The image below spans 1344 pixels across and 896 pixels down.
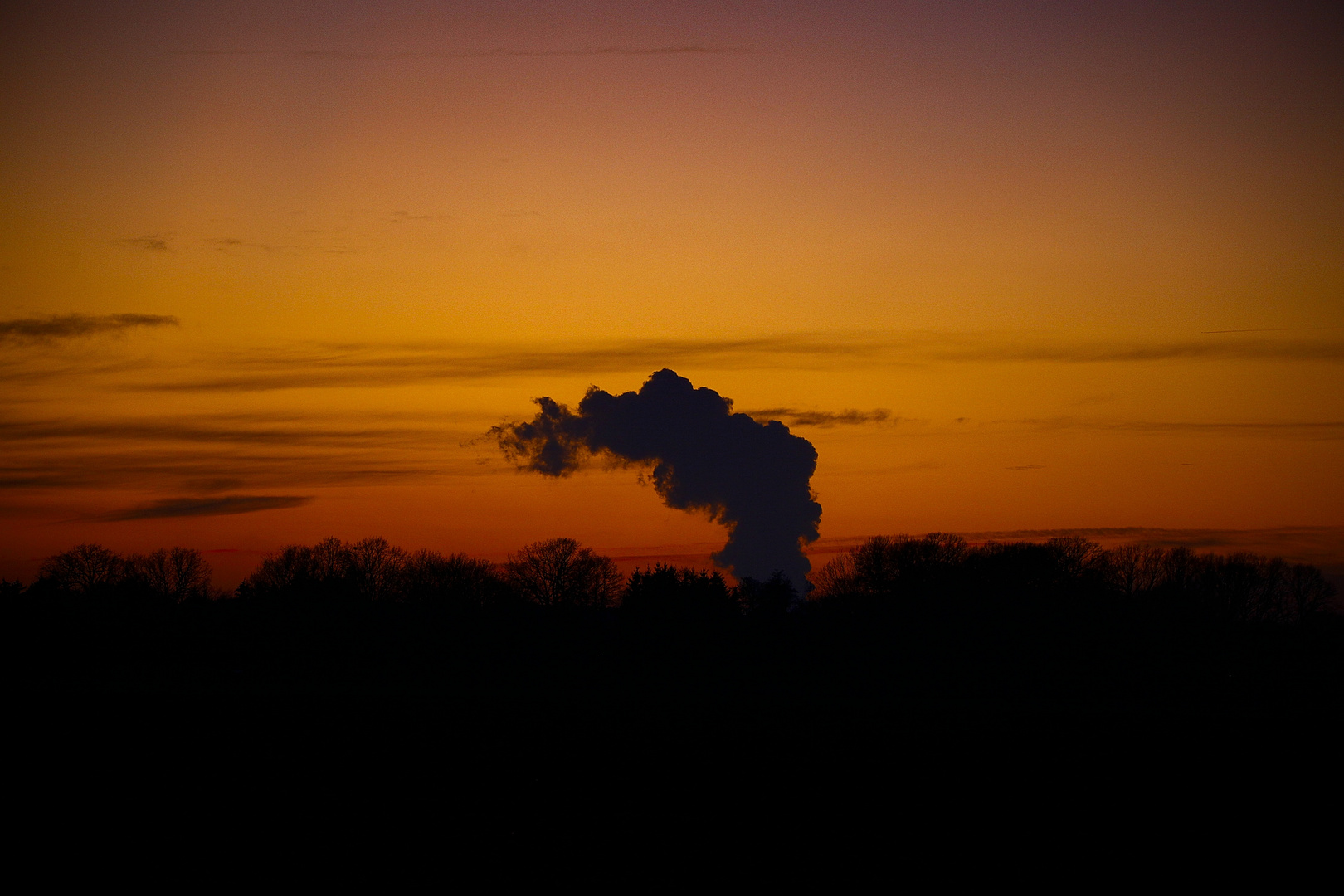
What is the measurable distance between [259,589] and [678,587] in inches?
1808

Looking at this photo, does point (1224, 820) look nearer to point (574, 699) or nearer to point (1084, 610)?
point (574, 699)

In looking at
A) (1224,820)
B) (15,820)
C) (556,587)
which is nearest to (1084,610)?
(556,587)

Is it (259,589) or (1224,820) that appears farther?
(259,589)

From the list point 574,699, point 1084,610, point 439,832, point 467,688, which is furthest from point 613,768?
point 1084,610

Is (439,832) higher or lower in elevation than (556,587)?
higher

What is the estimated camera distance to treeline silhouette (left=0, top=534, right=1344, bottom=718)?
68.8 metres

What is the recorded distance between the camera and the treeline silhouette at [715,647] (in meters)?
68.8

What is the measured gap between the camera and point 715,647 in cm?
7406

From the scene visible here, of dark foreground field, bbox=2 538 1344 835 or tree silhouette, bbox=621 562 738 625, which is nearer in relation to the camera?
dark foreground field, bbox=2 538 1344 835

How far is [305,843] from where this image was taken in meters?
24.5

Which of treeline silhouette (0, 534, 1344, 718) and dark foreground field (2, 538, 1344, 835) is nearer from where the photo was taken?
dark foreground field (2, 538, 1344, 835)

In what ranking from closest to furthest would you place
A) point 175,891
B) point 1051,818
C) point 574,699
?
point 175,891 < point 1051,818 < point 574,699

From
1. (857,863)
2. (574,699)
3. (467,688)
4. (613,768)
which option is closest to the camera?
(857,863)

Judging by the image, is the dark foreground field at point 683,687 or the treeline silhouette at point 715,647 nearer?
the dark foreground field at point 683,687
